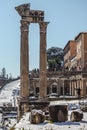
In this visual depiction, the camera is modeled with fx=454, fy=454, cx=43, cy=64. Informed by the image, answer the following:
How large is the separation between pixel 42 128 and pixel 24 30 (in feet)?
53.8

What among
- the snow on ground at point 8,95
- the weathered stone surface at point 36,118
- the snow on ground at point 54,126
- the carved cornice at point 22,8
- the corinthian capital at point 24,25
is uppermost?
the carved cornice at point 22,8

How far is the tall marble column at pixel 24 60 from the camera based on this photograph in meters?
36.2

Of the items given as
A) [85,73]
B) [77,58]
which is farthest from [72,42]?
[85,73]

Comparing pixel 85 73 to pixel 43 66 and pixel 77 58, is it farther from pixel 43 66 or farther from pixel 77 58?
pixel 43 66

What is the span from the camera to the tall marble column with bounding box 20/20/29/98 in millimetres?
36156

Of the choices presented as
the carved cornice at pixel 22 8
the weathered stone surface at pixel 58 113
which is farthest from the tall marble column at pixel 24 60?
the weathered stone surface at pixel 58 113

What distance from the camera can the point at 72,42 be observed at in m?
102

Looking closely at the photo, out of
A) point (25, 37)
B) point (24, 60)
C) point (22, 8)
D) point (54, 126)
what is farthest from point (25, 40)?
point (54, 126)

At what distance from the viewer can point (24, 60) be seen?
36188 mm

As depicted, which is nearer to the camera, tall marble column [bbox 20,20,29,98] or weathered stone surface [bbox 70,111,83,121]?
weathered stone surface [bbox 70,111,83,121]

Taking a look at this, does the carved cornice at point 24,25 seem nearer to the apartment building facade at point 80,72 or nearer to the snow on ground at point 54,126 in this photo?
the snow on ground at point 54,126

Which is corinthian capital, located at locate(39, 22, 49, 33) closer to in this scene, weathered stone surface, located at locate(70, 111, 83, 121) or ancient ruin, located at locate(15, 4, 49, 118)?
ancient ruin, located at locate(15, 4, 49, 118)

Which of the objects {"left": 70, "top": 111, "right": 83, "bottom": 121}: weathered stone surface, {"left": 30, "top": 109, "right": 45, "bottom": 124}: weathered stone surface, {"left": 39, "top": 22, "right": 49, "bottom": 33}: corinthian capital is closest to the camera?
{"left": 30, "top": 109, "right": 45, "bottom": 124}: weathered stone surface

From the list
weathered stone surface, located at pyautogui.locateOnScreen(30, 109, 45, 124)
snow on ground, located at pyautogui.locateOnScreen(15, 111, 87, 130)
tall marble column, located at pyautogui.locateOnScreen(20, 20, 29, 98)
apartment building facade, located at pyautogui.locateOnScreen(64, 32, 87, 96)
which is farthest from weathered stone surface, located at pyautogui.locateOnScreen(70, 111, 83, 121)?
apartment building facade, located at pyautogui.locateOnScreen(64, 32, 87, 96)
